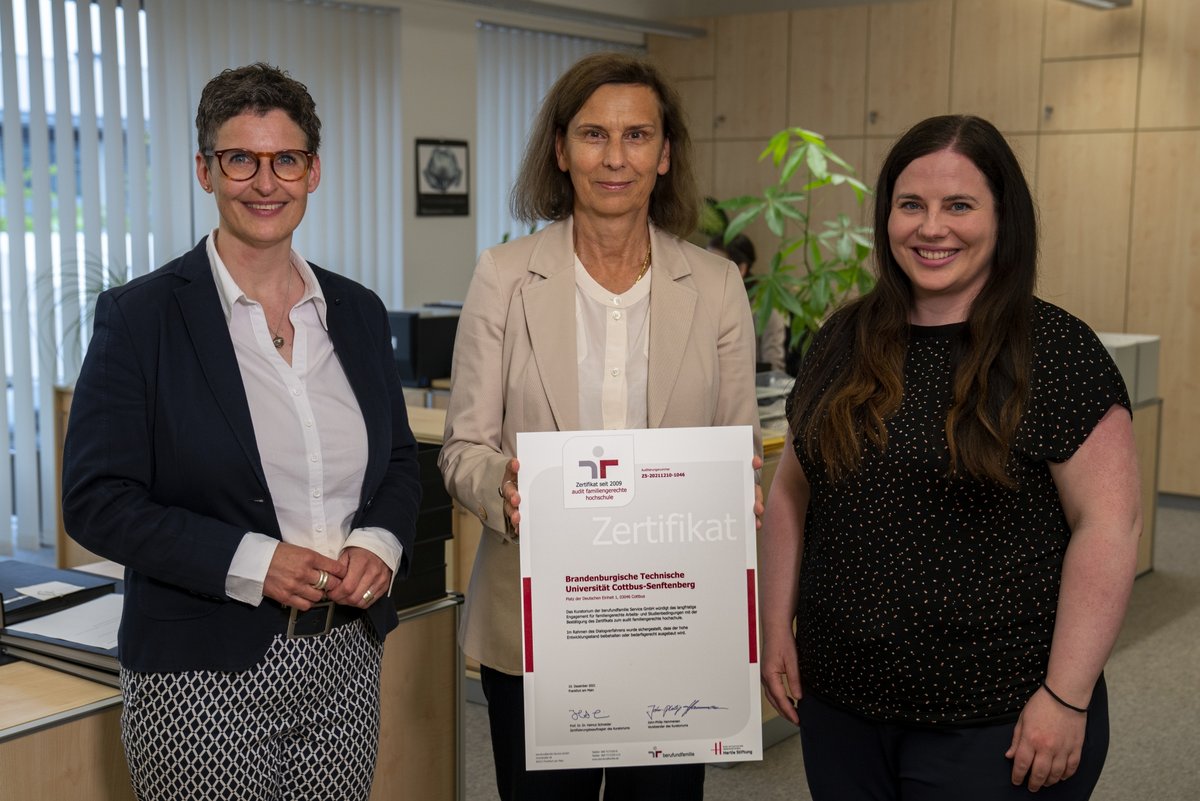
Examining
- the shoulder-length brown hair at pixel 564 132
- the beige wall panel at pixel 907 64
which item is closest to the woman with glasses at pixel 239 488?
the shoulder-length brown hair at pixel 564 132

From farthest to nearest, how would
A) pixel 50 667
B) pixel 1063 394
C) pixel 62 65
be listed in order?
1. pixel 62 65
2. pixel 50 667
3. pixel 1063 394

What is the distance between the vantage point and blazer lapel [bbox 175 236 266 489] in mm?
1637

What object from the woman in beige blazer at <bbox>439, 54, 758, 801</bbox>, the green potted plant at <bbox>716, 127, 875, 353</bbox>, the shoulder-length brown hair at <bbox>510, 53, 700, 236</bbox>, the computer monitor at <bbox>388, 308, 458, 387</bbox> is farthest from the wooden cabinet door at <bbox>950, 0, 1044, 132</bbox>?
the woman in beige blazer at <bbox>439, 54, 758, 801</bbox>

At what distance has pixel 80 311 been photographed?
5.79 metres

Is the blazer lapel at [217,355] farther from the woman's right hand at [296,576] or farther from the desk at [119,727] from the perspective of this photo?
the desk at [119,727]

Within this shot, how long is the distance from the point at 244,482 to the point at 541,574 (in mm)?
435

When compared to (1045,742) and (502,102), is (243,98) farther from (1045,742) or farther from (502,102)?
(502,102)

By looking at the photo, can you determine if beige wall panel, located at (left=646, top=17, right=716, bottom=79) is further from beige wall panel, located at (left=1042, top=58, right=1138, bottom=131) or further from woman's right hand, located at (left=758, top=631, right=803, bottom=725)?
woman's right hand, located at (left=758, top=631, right=803, bottom=725)

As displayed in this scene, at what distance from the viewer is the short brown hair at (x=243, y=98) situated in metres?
1.65

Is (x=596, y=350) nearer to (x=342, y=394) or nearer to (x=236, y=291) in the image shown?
(x=342, y=394)

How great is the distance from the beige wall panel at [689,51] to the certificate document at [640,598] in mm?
7443

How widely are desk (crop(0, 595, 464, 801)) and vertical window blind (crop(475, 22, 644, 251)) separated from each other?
18.7ft

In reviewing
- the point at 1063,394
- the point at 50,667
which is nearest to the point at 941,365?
the point at 1063,394
